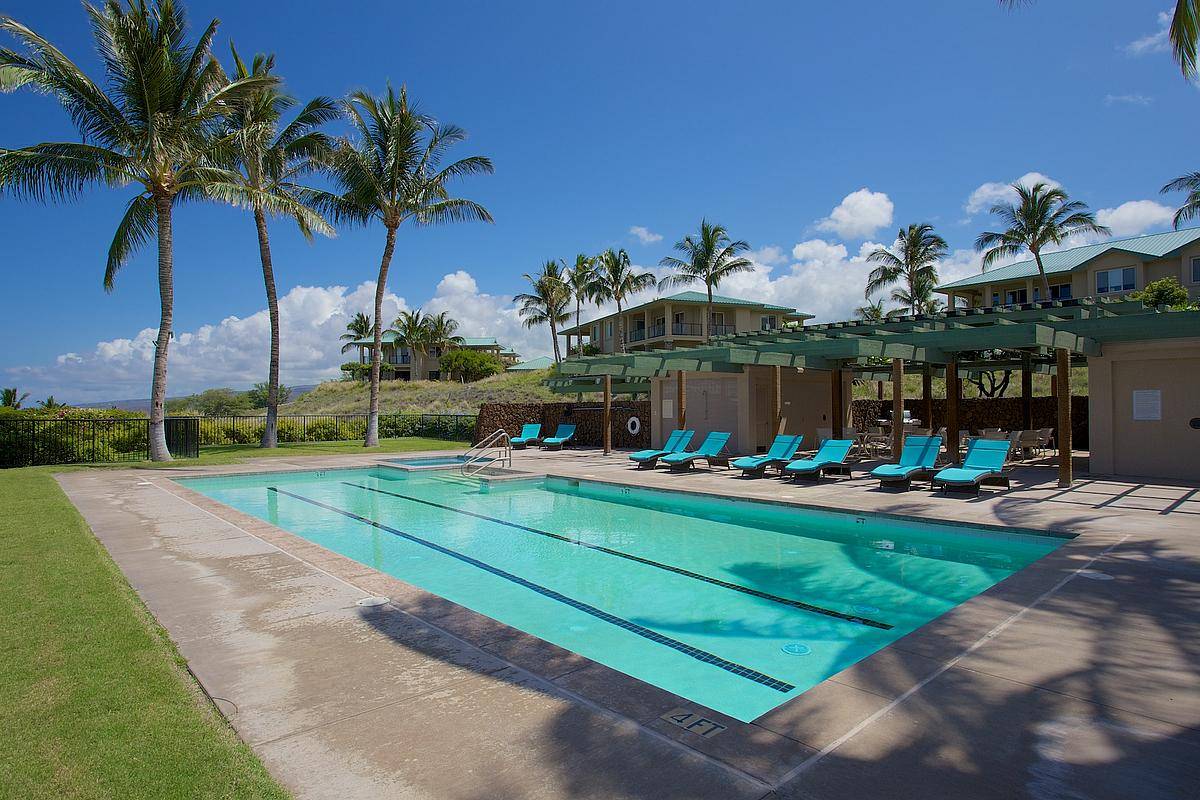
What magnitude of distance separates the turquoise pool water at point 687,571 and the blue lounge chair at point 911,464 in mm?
2580

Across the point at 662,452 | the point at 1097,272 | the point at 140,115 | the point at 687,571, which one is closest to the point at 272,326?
the point at 140,115

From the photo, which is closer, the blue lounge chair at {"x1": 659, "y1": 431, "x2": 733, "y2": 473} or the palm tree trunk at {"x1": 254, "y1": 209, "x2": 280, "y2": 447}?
the blue lounge chair at {"x1": 659, "y1": 431, "x2": 733, "y2": 473}

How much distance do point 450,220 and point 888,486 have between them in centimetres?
1908

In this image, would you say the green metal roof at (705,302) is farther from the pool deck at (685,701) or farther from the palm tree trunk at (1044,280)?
the pool deck at (685,701)

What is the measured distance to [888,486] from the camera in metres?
12.4

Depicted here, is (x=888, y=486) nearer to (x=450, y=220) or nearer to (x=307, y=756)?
(x=307, y=756)

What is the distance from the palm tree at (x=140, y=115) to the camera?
15578 millimetres

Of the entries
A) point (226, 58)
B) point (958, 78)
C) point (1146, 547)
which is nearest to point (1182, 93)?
point (958, 78)

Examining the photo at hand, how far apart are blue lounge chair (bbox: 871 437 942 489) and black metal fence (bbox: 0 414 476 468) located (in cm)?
1755

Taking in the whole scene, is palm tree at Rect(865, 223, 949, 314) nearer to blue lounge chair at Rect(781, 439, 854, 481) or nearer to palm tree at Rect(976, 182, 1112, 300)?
palm tree at Rect(976, 182, 1112, 300)

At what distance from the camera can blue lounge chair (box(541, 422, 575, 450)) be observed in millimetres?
23891

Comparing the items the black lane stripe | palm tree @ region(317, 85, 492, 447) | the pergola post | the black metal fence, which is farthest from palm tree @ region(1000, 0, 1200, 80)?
the black metal fence

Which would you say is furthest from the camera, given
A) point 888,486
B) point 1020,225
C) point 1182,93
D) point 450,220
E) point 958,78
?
point 1020,225

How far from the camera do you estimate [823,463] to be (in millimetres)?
13773
